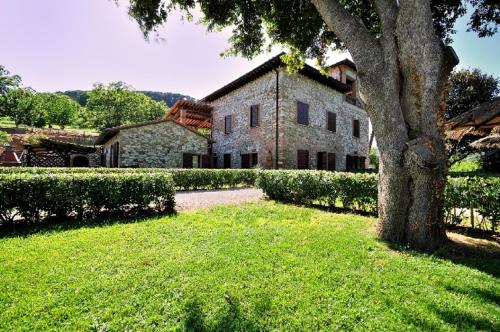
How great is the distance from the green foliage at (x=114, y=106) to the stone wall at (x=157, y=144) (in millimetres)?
32988

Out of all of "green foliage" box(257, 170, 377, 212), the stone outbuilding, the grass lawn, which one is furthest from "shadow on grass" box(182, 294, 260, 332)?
the stone outbuilding

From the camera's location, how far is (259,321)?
2279 mm

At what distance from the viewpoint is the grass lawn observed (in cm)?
230

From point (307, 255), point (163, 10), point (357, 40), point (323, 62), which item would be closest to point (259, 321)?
point (307, 255)

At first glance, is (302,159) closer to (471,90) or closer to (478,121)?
(478,121)

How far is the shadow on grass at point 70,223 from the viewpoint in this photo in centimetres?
488

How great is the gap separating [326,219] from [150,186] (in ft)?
15.3

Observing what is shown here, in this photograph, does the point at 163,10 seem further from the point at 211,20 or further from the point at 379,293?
the point at 379,293

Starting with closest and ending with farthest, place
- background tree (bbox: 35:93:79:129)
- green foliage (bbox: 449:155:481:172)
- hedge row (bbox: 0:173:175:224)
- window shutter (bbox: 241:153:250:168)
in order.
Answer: hedge row (bbox: 0:173:175:224) < window shutter (bbox: 241:153:250:168) < green foliage (bbox: 449:155:481:172) < background tree (bbox: 35:93:79:129)

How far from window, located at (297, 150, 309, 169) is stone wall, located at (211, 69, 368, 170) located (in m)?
0.31

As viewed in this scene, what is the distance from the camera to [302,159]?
1541 cm

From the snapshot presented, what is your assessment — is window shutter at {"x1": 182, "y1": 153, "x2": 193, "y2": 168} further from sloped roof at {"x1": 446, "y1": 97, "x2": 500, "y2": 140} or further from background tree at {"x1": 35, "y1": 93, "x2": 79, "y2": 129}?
background tree at {"x1": 35, "y1": 93, "x2": 79, "y2": 129}

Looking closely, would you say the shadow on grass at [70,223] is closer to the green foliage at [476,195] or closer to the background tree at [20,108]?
the green foliage at [476,195]

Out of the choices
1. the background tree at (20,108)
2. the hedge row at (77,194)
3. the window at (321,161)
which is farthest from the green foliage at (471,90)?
the background tree at (20,108)
